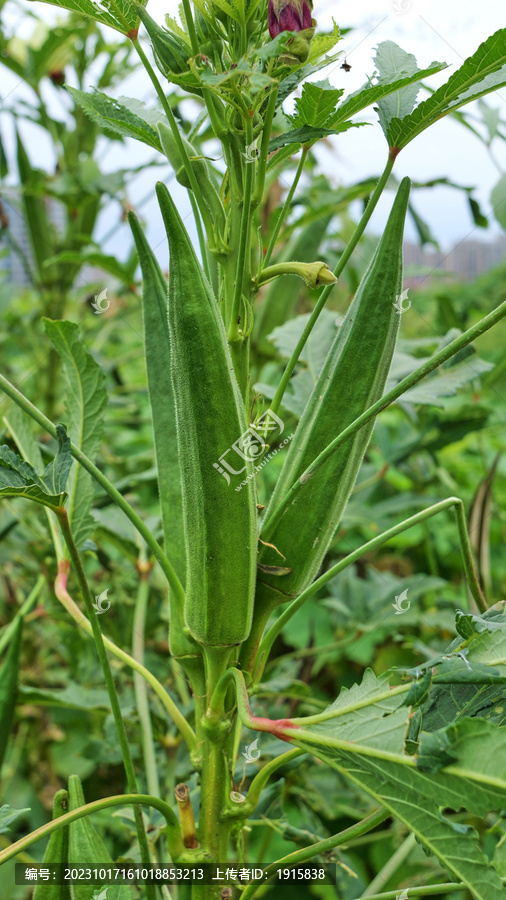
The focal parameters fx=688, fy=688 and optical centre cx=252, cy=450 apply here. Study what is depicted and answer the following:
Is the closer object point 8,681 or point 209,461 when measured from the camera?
point 209,461

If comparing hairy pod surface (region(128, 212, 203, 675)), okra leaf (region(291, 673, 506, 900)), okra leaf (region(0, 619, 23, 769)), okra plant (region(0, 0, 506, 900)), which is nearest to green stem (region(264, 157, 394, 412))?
okra plant (region(0, 0, 506, 900))

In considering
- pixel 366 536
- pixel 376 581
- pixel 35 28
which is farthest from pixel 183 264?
pixel 366 536

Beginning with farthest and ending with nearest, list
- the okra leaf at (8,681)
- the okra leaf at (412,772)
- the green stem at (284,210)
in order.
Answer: the okra leaf at (8,681) < the green stem at (284,210) < the okra leaf at (412,772)

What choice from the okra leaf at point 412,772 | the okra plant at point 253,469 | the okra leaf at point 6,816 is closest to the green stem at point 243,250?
the okra plant at point 253,469

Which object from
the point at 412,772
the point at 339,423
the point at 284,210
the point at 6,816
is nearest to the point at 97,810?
the point at 6,816

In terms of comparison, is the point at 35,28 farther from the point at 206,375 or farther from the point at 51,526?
the point at 206,375

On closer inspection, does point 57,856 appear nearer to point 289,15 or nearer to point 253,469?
point 253,469

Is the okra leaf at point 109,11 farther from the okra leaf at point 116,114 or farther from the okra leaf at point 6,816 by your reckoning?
the okra leaf at point 6,816
